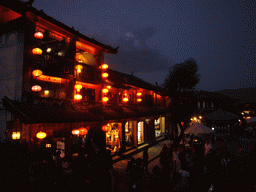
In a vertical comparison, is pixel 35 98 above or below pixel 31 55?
below

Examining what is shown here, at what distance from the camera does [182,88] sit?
78.9 feet

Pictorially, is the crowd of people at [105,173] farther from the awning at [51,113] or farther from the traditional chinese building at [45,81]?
the traditional chinese building at [45,81]

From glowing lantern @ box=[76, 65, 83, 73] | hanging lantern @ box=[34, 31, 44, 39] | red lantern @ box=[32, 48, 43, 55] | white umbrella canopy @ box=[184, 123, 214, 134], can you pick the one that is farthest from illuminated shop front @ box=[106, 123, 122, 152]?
hanging lantern @ box=[34, 31, 44, 39]

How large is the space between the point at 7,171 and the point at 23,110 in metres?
3.04

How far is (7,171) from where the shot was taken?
23.9ft

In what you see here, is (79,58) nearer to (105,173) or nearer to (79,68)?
(79,68)

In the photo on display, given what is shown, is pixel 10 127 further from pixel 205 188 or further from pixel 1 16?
pixel 205 188

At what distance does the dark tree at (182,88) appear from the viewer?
2169 centimetres

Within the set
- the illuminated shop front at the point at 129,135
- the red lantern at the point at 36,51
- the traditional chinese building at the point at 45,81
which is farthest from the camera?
the illuminated shop front at the point at 129,135

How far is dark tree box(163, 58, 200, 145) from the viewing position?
21.7m

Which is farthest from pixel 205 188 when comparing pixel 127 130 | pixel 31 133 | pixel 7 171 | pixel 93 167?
pixel 127 130

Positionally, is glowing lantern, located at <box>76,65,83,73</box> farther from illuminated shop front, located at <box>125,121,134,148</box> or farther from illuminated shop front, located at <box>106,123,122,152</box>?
illuminated shop front, located at <box>125,121,134,148</box>

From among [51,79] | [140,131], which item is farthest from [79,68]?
[140,131]

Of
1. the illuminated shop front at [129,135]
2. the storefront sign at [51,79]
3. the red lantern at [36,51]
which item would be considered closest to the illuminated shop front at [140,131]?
the illuminated shop front at [129,135]
